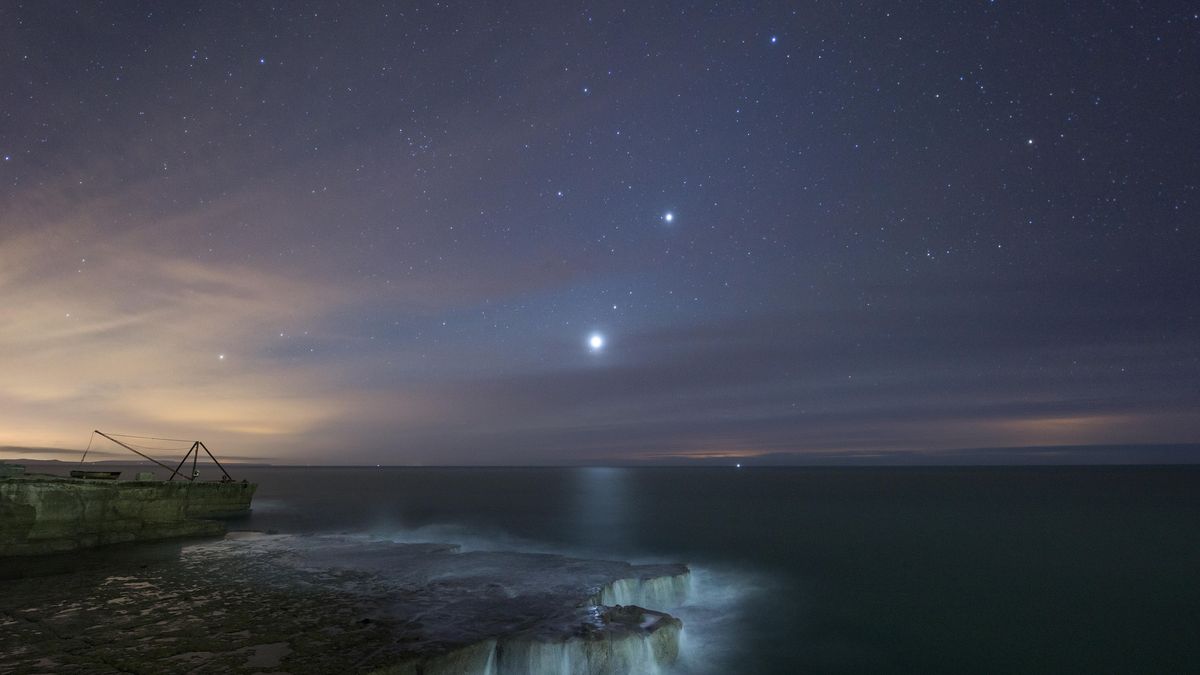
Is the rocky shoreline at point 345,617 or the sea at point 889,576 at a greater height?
the rocky shoreline at point 345,617

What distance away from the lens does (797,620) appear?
20594 millimetres

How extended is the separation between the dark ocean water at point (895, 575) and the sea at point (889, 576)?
0.32 ft

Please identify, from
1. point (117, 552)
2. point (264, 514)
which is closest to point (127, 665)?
point (117, 552)

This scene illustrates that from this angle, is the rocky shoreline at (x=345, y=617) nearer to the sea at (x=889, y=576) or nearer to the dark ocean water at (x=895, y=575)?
the sea at (x=889, y=576)

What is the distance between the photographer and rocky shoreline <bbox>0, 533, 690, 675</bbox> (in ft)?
34.4

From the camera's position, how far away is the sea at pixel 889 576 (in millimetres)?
17641

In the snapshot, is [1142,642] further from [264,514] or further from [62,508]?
[264,514]

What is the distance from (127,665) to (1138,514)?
8196 centimetres

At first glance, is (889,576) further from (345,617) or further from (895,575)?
(345,617)

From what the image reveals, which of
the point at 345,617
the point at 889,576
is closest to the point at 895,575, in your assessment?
the point at 889,576

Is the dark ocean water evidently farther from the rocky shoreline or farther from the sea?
the rocky shoreline

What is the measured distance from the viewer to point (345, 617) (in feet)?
43.0

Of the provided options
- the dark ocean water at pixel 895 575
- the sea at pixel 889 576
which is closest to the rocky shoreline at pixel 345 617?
the sea at pixel 889 576

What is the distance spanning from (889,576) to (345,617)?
25872 mm
